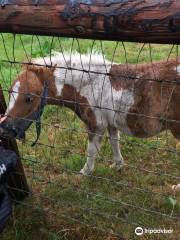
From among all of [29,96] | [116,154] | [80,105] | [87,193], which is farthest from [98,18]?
[116,154]

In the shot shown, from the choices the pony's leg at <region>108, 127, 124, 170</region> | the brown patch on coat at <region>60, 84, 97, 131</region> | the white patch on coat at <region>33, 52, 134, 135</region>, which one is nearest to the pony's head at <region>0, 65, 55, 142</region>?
the white patch on coat at <region>33, 52, 134, 135</region>

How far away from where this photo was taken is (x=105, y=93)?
379 cm

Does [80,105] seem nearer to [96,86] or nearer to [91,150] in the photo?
[96,86]

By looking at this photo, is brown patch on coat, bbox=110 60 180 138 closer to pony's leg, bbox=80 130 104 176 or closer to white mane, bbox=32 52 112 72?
white mane, bbox=32 52 112 72

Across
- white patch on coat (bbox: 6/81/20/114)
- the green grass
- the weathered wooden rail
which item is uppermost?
the weathered wooden rail

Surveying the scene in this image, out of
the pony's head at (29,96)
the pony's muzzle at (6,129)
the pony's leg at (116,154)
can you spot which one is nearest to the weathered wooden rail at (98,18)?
the pony's muzzle at (6,129)

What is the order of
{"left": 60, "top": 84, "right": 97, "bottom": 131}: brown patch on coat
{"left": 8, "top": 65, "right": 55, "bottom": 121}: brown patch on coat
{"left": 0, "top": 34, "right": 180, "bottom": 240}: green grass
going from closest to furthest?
{"left": 0, "top": 34, "right": 180, "bottom": 240}: green grass, {"left": 8, "top": 65, "right": 55, "bottom": 121}: brown patch on coat, {"left": 60, "top": 84, "right": 97, "bottom": 131}: brown patch on coat

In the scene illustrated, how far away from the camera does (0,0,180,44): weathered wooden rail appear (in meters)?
1.88

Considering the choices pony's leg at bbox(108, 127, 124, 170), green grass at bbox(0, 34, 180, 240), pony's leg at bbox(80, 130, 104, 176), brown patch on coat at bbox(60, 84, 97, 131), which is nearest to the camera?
green grass at bbox(0, 34, 180, 240)

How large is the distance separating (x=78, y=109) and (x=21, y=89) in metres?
0.57

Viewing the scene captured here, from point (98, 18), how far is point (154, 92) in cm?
166

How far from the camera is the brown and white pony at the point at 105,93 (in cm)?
357

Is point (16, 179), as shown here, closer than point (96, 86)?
Yes

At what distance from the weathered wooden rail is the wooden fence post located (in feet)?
3.91
